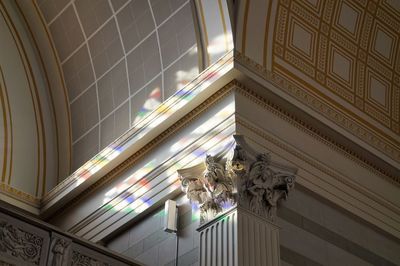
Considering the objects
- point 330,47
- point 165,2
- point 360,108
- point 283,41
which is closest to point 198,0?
point 165,2

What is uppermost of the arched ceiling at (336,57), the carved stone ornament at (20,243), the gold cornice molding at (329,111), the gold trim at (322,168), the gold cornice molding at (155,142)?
the arched ceiling at (336,57)

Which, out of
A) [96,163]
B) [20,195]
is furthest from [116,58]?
[20,195]

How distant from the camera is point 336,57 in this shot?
10484 millimetres

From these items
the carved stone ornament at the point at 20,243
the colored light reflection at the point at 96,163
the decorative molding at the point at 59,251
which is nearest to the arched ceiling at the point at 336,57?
the colored light reflection at the point at 96,163

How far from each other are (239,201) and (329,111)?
239 cm

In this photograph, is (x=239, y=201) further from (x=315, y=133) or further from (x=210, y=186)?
(x=315, y=133)

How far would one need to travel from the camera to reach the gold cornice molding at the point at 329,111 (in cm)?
Answer: 906

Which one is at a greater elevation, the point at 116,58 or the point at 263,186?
the point at 116,58

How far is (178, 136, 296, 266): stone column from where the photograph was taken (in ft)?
25.7

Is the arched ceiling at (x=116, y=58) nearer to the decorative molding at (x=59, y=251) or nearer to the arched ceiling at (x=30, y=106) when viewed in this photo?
the arched ceiling at (x=30, y=106)

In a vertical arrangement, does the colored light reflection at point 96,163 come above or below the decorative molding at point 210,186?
→ above

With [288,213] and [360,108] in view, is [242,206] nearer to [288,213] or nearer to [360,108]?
[288,213]

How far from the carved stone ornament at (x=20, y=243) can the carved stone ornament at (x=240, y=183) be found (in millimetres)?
1949

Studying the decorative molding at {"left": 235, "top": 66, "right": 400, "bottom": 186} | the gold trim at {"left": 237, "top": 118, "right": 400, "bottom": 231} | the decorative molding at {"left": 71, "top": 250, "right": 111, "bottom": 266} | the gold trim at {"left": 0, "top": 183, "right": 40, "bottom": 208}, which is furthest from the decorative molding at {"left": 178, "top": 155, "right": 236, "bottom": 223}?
the gold trim at {"left": 0, "top": 183, "right": 40, "bottom": 208}
